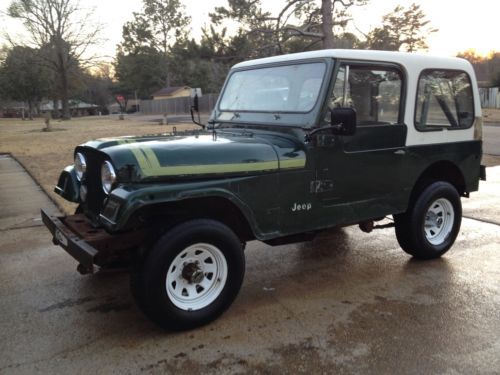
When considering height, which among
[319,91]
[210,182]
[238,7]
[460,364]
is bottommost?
[460,364]

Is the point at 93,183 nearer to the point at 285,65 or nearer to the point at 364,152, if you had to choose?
the point at 285,65

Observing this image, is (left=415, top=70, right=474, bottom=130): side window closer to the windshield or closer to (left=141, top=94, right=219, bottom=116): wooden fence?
the windshield

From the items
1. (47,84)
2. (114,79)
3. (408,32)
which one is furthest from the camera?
(114,79)

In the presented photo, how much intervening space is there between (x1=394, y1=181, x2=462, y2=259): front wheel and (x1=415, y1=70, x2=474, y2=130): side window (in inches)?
25.5

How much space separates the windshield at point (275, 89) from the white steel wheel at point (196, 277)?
1.45 m

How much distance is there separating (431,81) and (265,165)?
2.17 meters

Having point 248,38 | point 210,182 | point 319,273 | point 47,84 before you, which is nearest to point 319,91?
point 210,182

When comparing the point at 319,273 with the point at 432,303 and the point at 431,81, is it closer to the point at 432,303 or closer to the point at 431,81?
the point at 432,303

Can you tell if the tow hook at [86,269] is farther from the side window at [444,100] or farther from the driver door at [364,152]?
the side window at [444,100]

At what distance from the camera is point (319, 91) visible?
3.83 meters

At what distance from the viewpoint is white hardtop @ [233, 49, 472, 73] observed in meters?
3.93

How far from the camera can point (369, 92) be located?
4145 mm

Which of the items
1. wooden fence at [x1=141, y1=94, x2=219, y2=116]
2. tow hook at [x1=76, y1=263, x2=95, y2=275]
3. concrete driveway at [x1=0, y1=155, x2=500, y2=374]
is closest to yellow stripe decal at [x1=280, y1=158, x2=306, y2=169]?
concrete driveway at [x1=0, y1=155, x2=500, y2=374]

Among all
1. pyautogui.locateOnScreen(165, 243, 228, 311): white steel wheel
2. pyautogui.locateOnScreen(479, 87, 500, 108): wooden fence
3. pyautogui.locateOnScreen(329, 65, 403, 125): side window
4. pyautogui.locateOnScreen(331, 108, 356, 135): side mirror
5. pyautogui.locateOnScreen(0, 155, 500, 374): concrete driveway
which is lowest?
pyautogui.locateOnScreen(0, 155, 500, 374): concrete driveway
